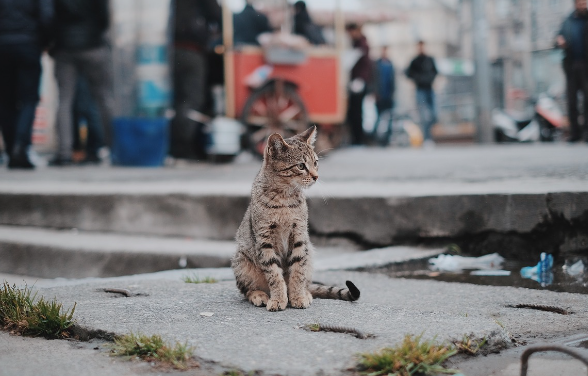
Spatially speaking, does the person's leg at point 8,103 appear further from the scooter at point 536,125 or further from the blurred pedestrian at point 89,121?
the scooter at point 536,125

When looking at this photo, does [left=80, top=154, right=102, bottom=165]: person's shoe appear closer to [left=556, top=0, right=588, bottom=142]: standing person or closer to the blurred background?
the blurred background

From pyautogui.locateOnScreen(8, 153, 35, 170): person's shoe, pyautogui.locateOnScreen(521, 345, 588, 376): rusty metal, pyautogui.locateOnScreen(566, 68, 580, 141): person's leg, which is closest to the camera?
pyautogui.locateOnScreen(521, 345, 588, 376): rusty metal

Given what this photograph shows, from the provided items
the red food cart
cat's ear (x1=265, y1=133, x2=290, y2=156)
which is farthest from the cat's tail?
the red food cart

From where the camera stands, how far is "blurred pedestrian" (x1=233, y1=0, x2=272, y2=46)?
420 inches

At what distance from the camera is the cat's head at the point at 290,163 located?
11.3 feet

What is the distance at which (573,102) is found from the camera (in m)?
12.1

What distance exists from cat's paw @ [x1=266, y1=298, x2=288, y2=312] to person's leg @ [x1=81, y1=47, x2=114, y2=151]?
24.0 ft

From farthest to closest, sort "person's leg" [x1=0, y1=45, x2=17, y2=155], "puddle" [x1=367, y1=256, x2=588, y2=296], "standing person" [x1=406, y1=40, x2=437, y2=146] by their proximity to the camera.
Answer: "standing person" [x1=406, y1=40, x2=437, y2=146] < "person's leg" [x1=0, y1=45, x2=17, y2=155] < "puddle" [x1=367, y1=256, x2=588, y2=296]

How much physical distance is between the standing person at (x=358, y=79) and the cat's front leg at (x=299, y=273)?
41.2 ft

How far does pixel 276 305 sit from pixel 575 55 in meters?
10.3

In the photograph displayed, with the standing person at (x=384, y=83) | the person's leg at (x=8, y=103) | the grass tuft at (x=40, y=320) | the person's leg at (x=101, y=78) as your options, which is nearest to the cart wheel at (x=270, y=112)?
the person's leg at (x=101, y=78)

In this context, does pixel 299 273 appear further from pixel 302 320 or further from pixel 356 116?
pixel 356 116

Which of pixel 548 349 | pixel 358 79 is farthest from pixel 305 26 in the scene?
pixel 548 349

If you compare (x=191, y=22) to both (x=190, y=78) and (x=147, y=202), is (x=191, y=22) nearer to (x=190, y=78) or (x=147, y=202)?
(x=190, y=78)
